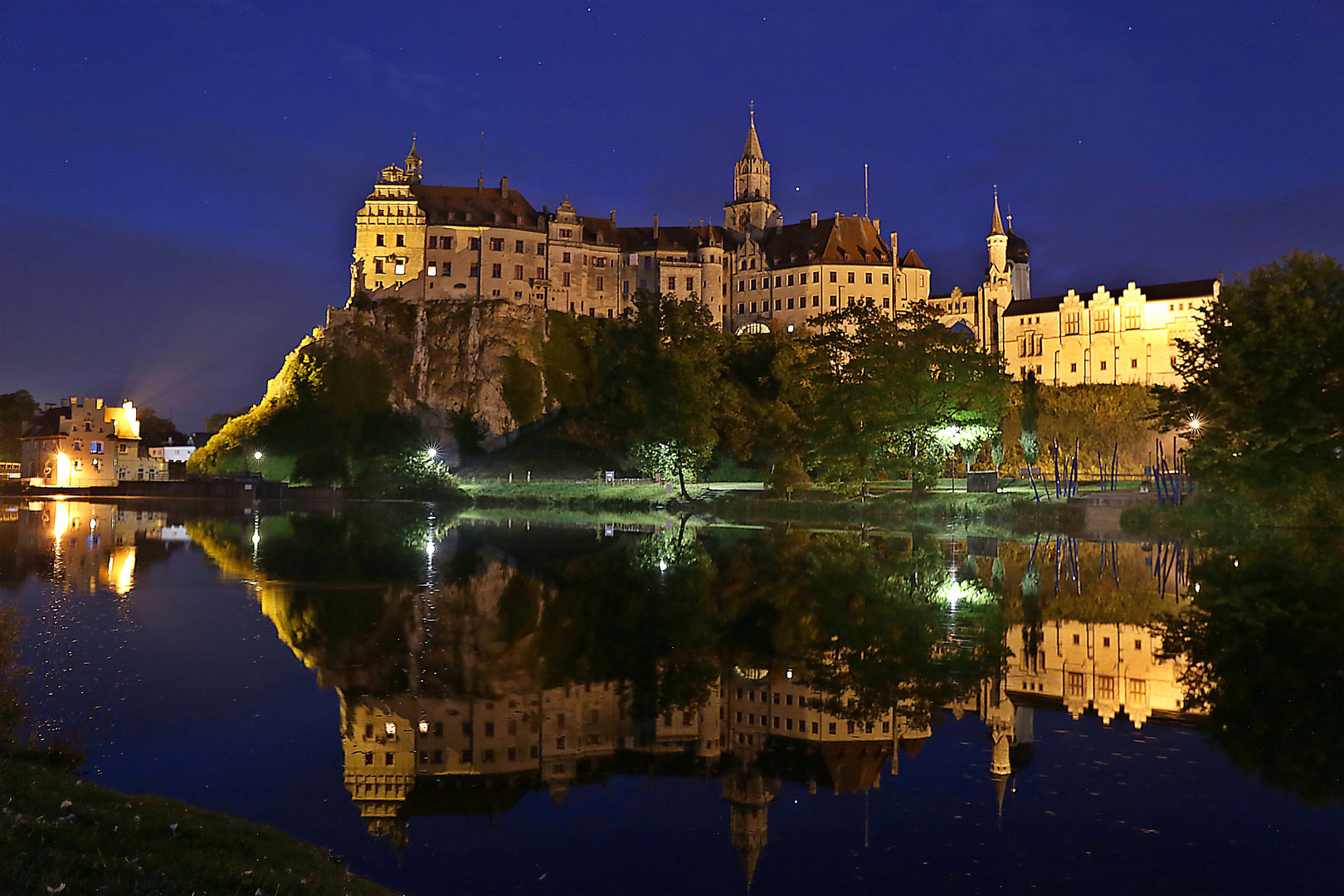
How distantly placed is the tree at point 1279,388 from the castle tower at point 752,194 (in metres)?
99.4

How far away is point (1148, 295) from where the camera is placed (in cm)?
12431

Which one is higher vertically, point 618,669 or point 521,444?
point 521,444

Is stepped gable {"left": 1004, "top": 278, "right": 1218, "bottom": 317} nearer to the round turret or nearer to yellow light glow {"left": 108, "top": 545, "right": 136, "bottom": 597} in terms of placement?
the round turret

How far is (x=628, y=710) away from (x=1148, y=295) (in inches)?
5054

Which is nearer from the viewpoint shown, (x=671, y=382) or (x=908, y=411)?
(x=908, y=411)

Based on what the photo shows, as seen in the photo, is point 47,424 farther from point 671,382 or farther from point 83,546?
point 83,546

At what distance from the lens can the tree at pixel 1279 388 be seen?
140ft

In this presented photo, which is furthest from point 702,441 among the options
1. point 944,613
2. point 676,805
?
point 676,805

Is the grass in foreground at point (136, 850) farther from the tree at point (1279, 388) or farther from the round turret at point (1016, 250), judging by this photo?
the round turret at point (1016, 250)

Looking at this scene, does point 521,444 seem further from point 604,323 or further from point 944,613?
point 944,613

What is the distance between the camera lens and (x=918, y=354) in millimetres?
60000

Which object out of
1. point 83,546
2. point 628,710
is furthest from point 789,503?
point 628,710

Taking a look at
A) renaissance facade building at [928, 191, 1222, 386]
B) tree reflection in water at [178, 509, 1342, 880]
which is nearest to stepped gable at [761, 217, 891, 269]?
renaissance facade building at [928, 191, 1222, 386]

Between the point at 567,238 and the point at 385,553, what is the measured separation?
88.1m
